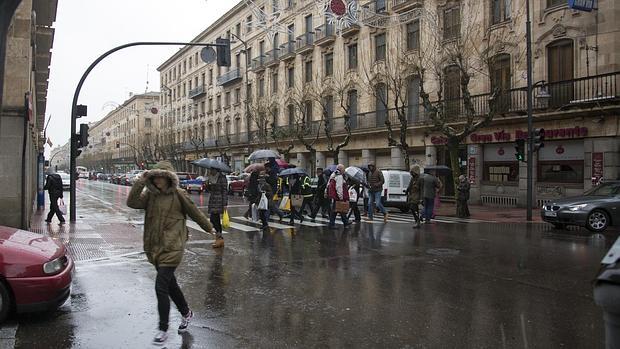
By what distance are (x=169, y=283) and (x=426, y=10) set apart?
2462 cm

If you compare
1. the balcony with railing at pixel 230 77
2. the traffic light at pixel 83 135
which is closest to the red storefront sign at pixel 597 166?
the traffic light at pixel 83 135

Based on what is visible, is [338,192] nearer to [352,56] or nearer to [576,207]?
[576,207]

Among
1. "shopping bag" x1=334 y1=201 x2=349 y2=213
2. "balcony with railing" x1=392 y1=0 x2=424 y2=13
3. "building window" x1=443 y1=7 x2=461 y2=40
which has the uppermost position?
"balcony with railing" x1=392 y1=0 x2=424 y2=13

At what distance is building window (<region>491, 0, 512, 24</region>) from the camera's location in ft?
78.0

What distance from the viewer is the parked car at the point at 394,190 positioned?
20000 millimetres

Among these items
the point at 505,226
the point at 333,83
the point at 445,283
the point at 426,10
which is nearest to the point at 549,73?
the point at 426,10

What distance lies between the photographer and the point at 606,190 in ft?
46.8

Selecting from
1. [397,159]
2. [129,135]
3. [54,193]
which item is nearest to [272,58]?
[397,159]

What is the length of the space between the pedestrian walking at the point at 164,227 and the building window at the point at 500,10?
22.7 m

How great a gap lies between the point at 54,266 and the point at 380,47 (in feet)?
93.6

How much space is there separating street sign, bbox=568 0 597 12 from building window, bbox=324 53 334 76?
1855 centimetres

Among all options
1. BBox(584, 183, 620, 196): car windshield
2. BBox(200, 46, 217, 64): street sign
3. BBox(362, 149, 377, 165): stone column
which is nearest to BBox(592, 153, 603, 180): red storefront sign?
BBox(584, 183, 620, 196): car windshield

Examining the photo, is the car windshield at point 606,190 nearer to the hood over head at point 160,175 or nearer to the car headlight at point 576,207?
the car headlight at point 576,207

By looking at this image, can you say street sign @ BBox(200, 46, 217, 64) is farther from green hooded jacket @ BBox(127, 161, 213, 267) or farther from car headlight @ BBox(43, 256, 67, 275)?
green hooded jacket @ BBox(127, 161, 213, 267)
